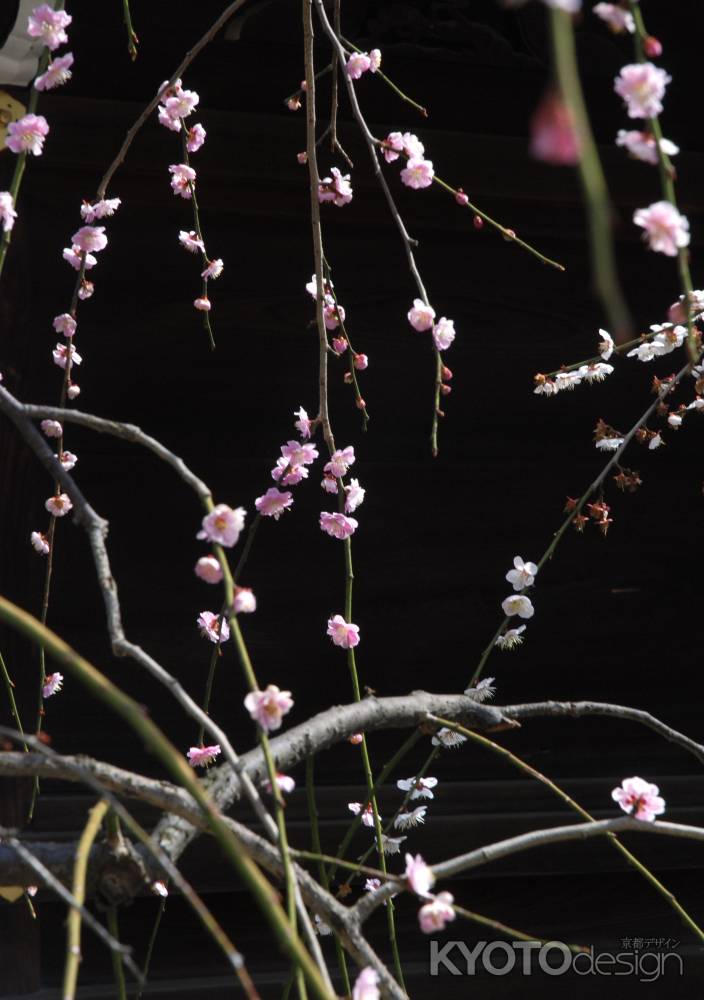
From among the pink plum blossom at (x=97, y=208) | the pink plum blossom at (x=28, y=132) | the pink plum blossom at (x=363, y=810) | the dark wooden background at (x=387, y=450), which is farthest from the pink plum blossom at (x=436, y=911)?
the dark wooden background at (x=387, y=450)

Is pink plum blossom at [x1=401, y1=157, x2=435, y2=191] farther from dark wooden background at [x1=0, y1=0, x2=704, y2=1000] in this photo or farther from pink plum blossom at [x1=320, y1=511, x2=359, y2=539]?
dark wooden background at [x1=0, y1=0, x2=704, y2=1000]

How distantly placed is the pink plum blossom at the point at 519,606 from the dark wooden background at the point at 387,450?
1.82ft

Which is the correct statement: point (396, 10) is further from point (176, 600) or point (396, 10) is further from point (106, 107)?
point (176, 600)

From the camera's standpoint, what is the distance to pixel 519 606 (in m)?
1.39

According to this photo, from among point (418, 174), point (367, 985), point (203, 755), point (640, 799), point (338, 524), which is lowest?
point (367, 985)

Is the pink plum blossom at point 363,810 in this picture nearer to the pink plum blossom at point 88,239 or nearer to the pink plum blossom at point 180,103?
the pink plum blossom at point 88,239

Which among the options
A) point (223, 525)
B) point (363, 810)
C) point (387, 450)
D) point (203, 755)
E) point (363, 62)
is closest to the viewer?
point (223, 525)

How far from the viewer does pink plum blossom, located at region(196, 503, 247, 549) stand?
67 cm

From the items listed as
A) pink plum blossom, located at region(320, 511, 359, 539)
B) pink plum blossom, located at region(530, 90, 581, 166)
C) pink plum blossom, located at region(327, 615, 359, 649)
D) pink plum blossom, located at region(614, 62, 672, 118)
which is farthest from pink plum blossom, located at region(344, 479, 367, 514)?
pink plum blossom, located at region(530, 90, 581, 166)

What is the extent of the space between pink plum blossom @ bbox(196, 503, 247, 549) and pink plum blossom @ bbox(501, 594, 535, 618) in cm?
67

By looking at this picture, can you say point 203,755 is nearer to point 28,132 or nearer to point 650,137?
point 28,132

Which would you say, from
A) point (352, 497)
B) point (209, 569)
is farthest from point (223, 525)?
point (352, 497)

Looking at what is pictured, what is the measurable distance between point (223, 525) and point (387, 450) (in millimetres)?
1271

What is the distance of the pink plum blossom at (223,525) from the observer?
0.67m
